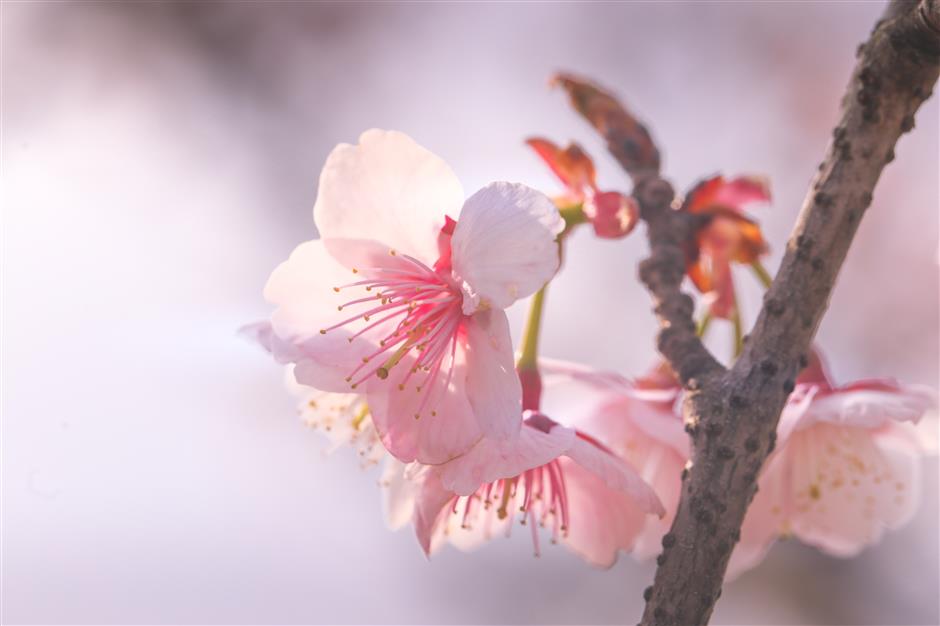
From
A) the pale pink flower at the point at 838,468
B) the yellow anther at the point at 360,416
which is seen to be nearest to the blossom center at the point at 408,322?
the yellow anther at the point at 360,416

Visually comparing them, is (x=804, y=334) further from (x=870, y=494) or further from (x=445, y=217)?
(x=870, y=494)

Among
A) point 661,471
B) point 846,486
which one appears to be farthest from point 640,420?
point 846,486

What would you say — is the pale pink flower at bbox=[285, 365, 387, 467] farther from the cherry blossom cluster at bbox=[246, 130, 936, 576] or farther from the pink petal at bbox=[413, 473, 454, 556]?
the pink petal at bbox=[413, 473, 454, 556]

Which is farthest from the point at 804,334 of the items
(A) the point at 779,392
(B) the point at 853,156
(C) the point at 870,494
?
(C) the point at 870,494

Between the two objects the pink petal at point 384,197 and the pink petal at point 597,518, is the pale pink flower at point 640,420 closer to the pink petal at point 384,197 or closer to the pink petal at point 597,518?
the pink petal at point 597,518

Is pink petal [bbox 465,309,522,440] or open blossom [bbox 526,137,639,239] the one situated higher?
open blossom [bbox 526,137,639,239]

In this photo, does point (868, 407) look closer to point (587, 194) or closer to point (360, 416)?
point (587, 194)

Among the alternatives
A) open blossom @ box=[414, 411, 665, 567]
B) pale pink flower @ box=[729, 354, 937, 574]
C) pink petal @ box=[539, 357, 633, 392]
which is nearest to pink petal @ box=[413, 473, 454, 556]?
open blossom @ box=[414, 411, 665, 567]
